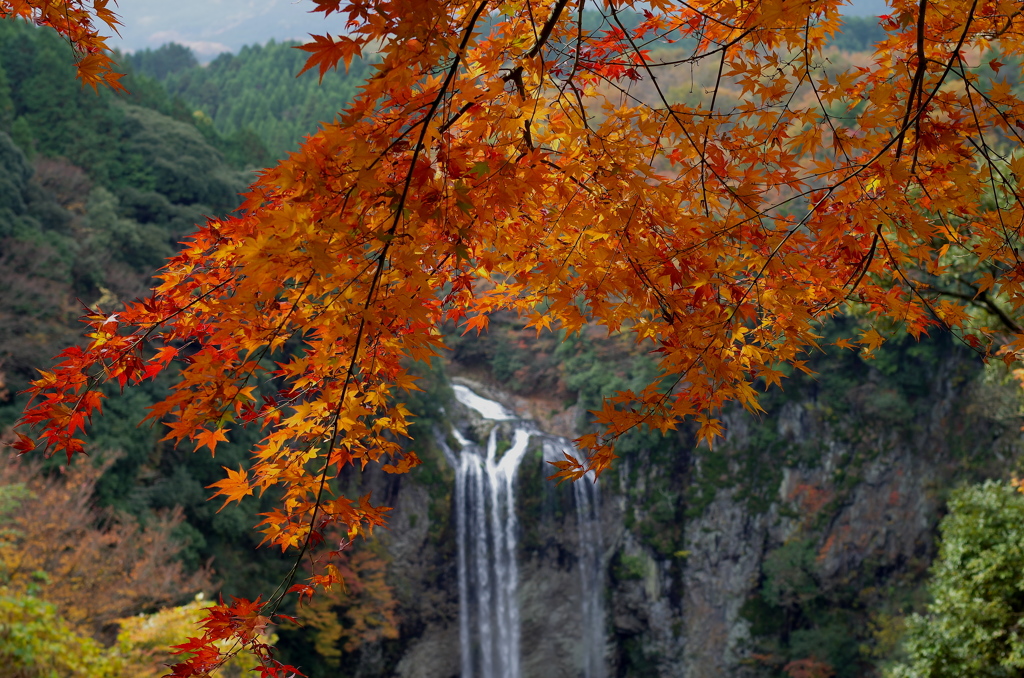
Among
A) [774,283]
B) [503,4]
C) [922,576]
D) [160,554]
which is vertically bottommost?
[922,576]

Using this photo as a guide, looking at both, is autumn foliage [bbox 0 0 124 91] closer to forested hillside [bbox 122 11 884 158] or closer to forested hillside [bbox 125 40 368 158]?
forested hillside [bbox 125 40 368 158]

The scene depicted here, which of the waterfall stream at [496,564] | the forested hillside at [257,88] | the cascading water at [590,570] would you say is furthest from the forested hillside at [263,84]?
the cascading water at [590,570]

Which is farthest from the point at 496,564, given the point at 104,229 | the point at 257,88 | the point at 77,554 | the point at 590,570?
the point at 257,88

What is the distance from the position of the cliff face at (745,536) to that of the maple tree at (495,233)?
1013cm

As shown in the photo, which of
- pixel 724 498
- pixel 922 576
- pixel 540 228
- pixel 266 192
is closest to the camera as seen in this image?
pixel 266 192

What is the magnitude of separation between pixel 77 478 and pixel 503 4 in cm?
750

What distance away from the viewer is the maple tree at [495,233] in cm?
131

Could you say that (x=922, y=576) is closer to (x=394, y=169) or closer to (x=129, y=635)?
(x=129, y=635)

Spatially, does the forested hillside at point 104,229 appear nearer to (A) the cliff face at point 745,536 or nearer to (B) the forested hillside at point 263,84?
(A) the cliff face at point 745,536

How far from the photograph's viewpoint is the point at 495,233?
177 cm

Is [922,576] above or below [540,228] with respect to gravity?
below

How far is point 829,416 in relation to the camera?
12.0m

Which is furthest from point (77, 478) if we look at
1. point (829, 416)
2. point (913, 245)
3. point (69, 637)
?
point (829, 416)

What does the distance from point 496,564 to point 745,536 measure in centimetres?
461
